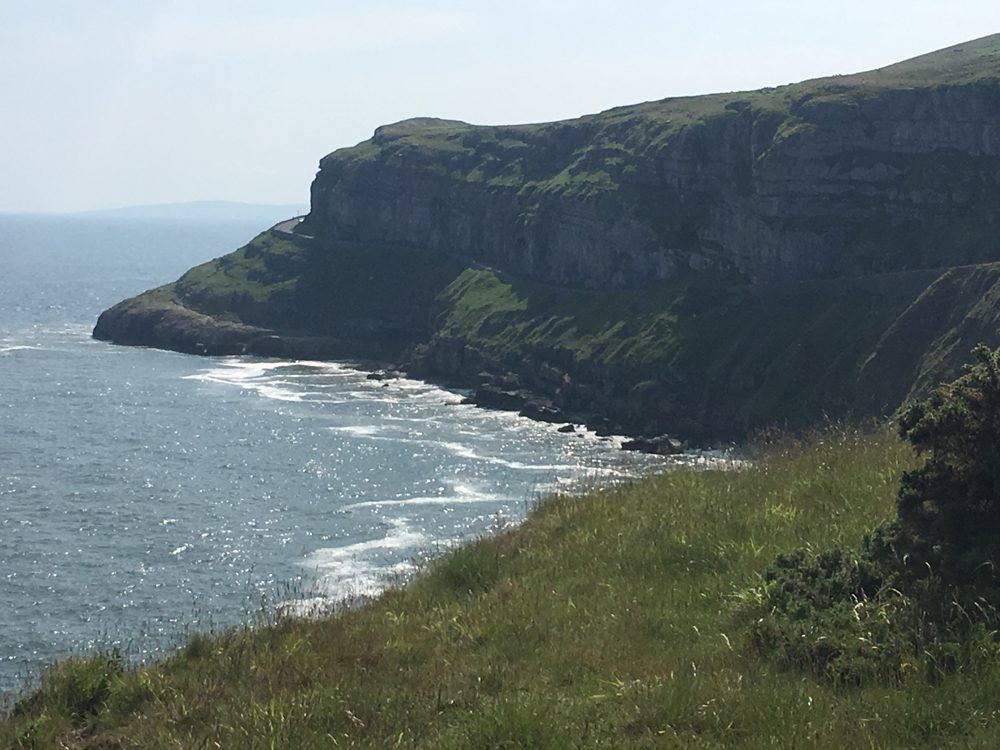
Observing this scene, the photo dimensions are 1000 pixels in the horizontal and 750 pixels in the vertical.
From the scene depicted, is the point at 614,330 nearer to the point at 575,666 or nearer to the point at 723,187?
the point at 723,187

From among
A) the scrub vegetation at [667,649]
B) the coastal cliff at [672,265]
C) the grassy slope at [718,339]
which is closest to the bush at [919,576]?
the scrub vegetation at [667,649]

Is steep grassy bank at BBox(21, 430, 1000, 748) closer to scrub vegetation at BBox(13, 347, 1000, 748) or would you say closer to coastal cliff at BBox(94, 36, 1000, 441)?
scrub vegetation at BBox(13, 347, 1000, 748)

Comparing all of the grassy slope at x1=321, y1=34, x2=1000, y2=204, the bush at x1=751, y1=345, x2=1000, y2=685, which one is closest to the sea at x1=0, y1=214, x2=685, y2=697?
the bush at x1=751, y1=345, x2=1000, y2=685

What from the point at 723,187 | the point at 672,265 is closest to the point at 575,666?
the point at 672,265

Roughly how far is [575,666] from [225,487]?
198 ft

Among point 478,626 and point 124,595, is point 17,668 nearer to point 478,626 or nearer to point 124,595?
point 124,595

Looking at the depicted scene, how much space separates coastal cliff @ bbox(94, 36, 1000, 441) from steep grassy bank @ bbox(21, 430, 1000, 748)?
65511 mm

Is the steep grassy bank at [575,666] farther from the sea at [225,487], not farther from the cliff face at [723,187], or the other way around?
the cliff face at [723,187]

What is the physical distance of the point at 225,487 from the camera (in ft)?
222

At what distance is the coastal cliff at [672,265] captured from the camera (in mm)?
90875

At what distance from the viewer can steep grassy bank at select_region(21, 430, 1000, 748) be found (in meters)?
8.62

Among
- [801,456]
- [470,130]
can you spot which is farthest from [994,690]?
[470,130]

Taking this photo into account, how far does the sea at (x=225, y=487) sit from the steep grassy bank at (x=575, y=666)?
82.9 inches

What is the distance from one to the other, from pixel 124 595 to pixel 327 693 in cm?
3852
